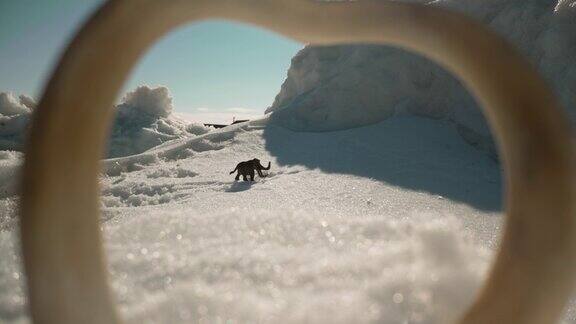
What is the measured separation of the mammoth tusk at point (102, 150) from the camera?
2.23ft

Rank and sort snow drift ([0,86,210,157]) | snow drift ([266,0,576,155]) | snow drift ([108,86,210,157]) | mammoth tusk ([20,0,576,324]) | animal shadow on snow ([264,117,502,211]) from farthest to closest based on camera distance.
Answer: snow drift ([0,86,210,157]) → snow drift ([108,86,210,157]) → snow drift ([266,0,576,155]) → animal shadow on snow ([264,117,502,211]) → mammoth tusk ([20,0,576,324])

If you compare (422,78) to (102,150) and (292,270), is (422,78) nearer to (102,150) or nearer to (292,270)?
(292,270)

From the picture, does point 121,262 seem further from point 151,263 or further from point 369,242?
point 369,242

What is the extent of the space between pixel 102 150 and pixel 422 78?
7.24 metres

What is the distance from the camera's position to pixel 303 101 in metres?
8.22

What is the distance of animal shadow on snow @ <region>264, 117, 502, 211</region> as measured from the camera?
4172 mm

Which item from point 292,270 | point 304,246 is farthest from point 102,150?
point 304,246

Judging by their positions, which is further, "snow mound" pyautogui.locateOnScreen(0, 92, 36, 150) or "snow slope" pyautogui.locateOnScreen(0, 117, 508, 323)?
"snow mound" pyautogui.locateOnScreen(0, 92, 36, 150)

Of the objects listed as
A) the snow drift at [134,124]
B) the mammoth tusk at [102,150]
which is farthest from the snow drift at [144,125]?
the mammoth tusk at [102,150]

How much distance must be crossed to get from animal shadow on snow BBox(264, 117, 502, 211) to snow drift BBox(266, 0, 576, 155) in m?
0.40

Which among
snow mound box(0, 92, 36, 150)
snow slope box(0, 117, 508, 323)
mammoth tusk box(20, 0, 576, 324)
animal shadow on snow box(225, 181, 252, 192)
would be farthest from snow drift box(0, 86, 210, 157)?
mammoth tusk box(20, 0, 576, 324)

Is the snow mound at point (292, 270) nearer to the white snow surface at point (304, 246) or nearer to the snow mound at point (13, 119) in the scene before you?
the white snow surface at point (304, 246)

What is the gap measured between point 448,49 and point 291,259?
1335 mm

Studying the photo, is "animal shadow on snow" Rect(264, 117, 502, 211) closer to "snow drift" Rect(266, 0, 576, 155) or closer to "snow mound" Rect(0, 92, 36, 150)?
"snow drift" Rect(266, 0, 576, 155)
